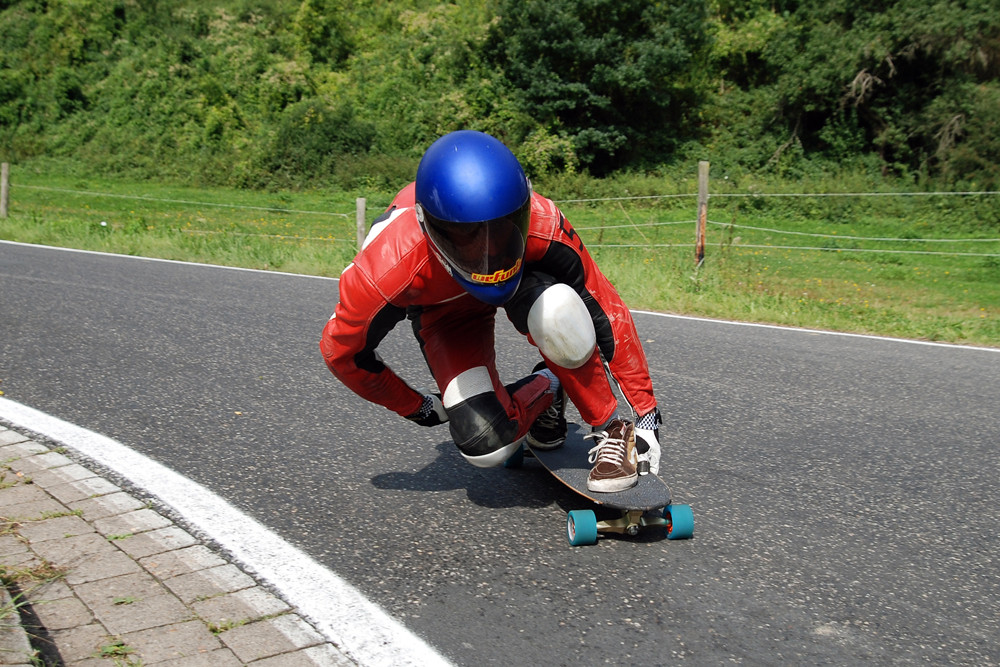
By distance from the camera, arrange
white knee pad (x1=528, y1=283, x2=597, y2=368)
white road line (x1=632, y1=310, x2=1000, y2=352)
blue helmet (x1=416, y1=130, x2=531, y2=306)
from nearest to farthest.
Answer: blue helmet (x1=416, y1=130, x2=531, y2=306)
white knee pad (x1=528, y1=283, x2=597, y2=368)
white road line (x1=632, y1=310, x2=1000, y2=352)

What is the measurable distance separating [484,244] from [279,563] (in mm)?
1387

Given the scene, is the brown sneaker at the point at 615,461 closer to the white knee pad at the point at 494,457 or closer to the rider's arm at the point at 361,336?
the white knee pad at the point at 494,457

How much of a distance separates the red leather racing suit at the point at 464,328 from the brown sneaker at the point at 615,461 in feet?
0.27

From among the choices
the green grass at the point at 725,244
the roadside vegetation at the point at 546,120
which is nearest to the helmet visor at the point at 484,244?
the green grass at the point at 725,244

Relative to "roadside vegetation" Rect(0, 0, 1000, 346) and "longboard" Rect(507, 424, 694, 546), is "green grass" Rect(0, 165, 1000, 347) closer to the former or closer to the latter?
"roadside vegetation" Rect(0, 0, 1000, 346)

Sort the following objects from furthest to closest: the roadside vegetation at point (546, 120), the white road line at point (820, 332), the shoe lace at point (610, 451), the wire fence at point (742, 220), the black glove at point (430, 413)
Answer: the roadside vegetation at point (546, 120) → the wire fence at point (742, 220) → the white road line at point (820, 332) → the black glove at point (430, 413) → the shoe lace at point (610, 451)

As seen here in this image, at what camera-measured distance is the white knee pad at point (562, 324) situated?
3438 millimetres

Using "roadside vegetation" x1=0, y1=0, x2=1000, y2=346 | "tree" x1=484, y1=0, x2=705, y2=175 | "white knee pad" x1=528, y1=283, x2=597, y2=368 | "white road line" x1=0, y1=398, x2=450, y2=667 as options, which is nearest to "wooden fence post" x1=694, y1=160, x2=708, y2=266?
"roadside vegetation" x1=0, y1=0, x2=1000, y2=346

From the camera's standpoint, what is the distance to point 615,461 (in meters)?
3.76

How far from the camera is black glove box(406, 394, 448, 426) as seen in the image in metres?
4.20

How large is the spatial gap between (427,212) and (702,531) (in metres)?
1.76

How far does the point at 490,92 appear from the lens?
102 feet

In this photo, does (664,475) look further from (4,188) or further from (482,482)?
(4,188)

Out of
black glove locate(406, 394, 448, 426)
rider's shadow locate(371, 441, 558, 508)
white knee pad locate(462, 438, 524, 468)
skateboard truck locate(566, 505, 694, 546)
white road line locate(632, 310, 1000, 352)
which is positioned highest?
black glove locate(406, 394, 448, 426)
